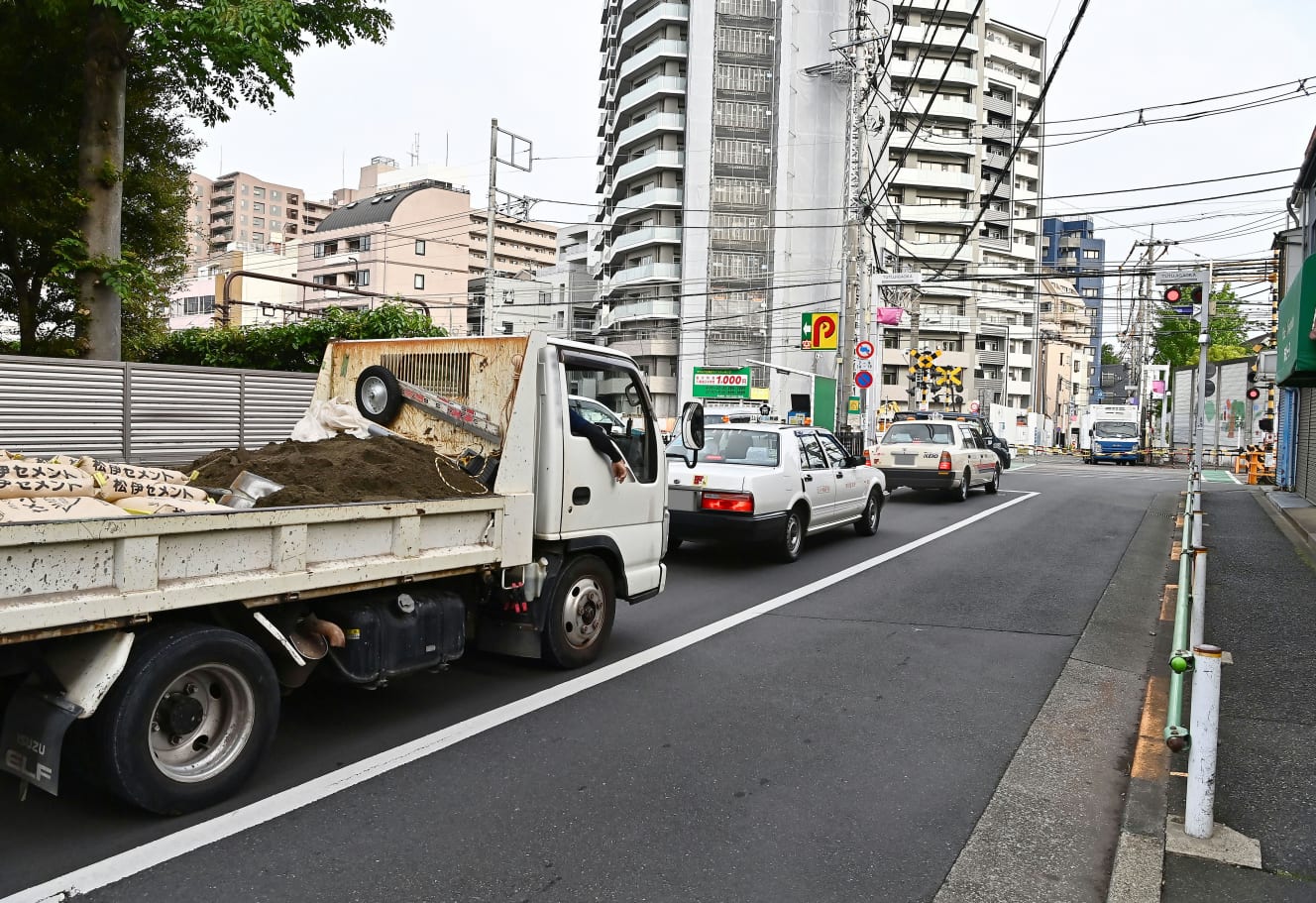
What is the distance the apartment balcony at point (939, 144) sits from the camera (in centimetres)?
7075

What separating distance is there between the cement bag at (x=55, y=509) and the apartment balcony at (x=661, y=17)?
64296 mm

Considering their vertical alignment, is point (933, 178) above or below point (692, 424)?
above

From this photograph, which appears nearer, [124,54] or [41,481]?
[41,481]

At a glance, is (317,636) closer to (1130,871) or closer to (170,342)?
(1130,871)

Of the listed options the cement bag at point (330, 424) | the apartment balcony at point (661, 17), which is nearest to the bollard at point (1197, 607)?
the cement bag at point (330, 424)

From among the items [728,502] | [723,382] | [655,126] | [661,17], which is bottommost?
[728,502]

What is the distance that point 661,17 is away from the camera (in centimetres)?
6134

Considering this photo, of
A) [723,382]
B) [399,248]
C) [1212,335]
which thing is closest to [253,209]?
[399,248]

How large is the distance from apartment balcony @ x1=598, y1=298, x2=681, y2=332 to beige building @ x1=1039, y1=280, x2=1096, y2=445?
38.8 m

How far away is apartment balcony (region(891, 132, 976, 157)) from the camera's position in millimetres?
70750

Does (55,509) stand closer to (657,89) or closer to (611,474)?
(611,474)

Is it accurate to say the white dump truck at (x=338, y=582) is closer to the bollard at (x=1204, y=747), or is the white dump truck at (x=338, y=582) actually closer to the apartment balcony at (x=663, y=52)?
the bollard at (x=1204, y=747)

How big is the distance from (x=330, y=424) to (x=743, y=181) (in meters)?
57.7

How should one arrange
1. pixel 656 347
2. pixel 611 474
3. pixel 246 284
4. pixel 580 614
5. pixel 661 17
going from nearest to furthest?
pixel 580 614 → pixel 611 474 → pixel 661 17 → pixel 656 347 → pixel 246 284
